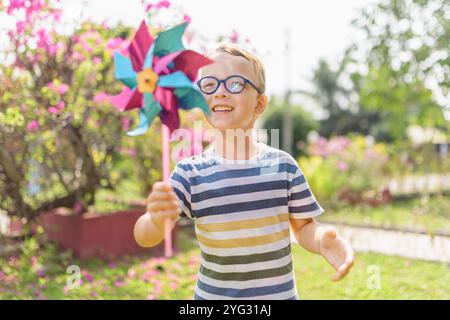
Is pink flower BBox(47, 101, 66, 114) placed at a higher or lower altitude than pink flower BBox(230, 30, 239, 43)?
lower

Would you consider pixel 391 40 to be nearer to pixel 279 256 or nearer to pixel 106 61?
pixel 106 61

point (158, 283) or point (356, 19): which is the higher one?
point (356, 19)

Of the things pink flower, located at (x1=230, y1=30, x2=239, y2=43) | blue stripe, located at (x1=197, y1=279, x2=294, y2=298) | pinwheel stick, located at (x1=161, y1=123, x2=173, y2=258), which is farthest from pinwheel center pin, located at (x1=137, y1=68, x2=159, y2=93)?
pink flower, located at (x1=230, y1=30, x2=239, y2=43)

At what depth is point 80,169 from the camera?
5305 millimetres

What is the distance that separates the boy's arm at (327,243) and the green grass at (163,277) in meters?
2.19

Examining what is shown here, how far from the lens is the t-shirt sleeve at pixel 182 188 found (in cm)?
166

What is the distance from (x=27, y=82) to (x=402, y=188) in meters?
8.67

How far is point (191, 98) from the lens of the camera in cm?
149

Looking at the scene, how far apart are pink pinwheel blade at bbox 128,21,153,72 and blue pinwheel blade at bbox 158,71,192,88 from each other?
12 centimetres

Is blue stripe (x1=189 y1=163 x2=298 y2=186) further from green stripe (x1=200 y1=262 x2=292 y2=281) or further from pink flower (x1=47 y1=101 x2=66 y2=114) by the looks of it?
pink flower (x1=47 y1=101 x2=66 y2=114)

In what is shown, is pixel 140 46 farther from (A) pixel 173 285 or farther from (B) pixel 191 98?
(A) pixel 173 285

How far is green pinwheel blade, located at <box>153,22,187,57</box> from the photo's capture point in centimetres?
151

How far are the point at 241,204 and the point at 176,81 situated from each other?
0.46 m
